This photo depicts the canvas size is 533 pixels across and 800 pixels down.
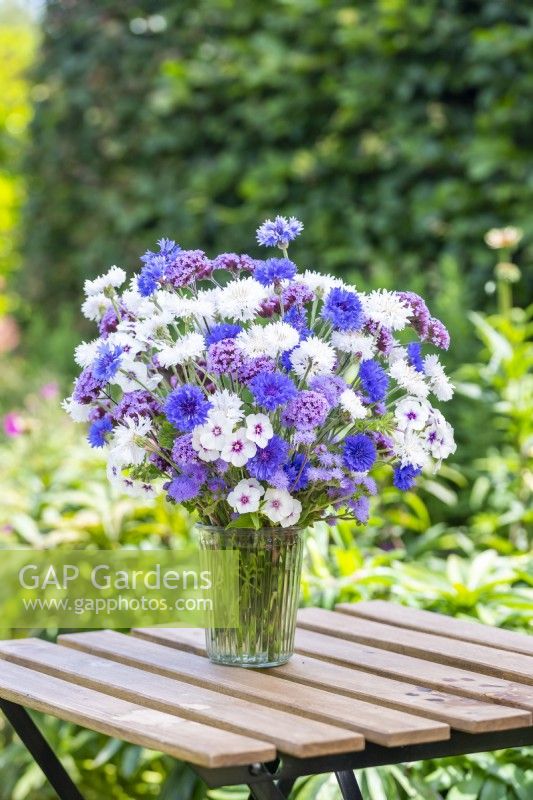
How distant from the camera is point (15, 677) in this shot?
6.61 feet

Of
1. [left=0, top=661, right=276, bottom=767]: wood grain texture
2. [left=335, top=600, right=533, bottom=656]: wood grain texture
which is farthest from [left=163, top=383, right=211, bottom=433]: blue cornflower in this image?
[left=335, top=600, right=533, bottom=656]: wood grain texture

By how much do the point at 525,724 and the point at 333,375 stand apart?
0.60m

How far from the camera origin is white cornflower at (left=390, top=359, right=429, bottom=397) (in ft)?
6.36

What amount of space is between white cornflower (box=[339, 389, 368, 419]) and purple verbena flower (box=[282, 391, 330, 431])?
0.11 feet

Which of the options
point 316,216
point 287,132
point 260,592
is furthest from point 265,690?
point 287,132

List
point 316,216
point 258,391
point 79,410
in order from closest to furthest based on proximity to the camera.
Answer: point 258,391 < point 79,410 < point 316,216

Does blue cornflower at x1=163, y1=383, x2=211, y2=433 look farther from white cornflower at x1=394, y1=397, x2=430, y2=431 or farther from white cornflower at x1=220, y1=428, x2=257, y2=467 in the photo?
white cornflower at x1=394, y1=397, x2=430, y2=431

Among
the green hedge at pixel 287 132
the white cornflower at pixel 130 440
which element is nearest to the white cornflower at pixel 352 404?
the white cornflower at pixel 130 440

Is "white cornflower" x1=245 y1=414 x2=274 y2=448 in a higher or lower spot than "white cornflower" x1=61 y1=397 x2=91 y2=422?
lower

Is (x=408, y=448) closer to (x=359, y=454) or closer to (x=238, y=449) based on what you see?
(x=359, y=454)

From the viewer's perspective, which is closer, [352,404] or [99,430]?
[352,404]

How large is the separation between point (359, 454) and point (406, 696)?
374mm

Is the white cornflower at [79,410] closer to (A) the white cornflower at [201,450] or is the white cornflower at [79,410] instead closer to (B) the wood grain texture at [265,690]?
(A) the white cornflower at [201,450]

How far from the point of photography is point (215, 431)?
1811 mm
